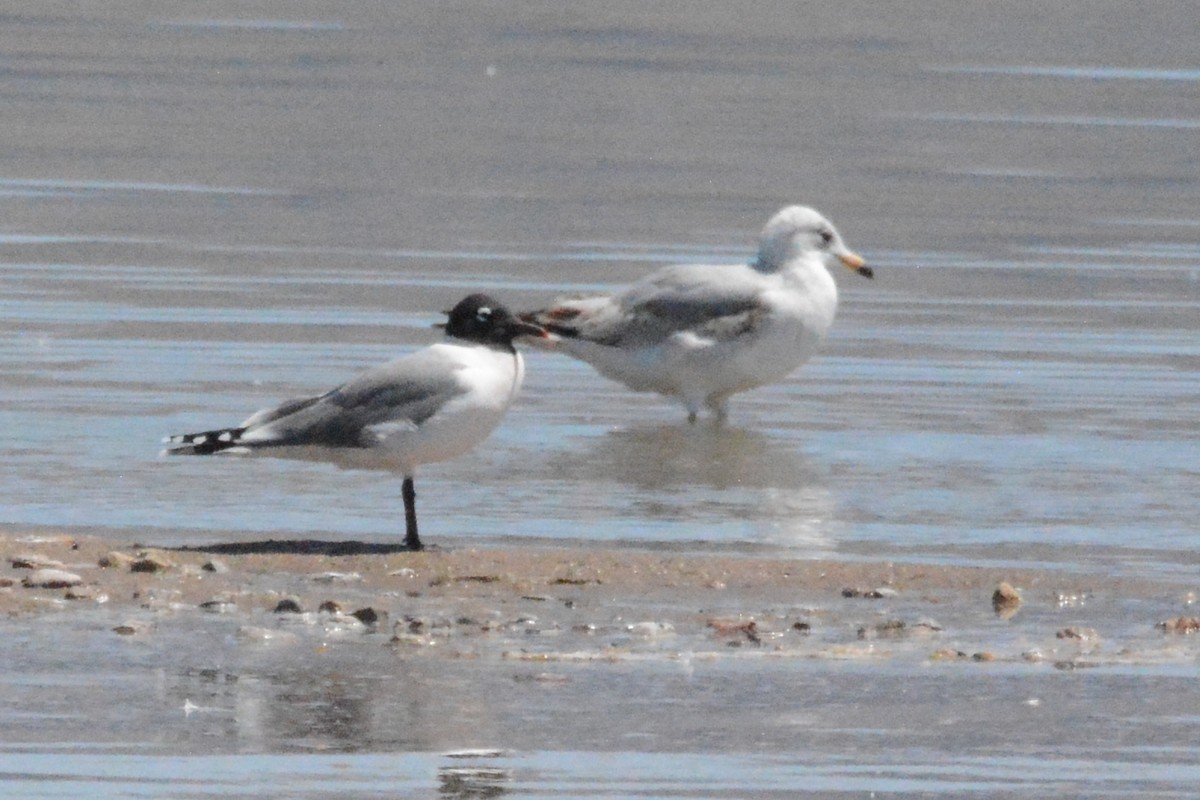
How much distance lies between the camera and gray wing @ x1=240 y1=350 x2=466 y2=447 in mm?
8336

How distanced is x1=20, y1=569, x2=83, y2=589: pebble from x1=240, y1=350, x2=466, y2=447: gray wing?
0.98 metres

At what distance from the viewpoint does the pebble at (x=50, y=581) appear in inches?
295

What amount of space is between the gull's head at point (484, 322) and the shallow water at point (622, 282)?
2.25ft

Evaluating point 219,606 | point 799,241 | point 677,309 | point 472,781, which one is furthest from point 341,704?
point 799,241

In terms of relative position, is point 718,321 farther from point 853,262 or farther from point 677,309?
point 853,262

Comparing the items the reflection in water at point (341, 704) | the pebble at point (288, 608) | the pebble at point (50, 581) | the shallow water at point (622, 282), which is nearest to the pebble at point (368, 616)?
the pebble at point (288, 608)

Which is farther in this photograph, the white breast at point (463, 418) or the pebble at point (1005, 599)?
the white breast at point (463, 418)

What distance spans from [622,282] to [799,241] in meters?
3.19

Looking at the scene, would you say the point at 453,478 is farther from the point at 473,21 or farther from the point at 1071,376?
the point at 473,21

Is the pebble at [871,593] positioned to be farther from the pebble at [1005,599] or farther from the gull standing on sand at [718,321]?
the gull standing on sand at [718,321]

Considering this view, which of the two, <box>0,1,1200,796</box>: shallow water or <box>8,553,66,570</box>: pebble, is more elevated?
<box>0,1,1200,796</box>: shallow water

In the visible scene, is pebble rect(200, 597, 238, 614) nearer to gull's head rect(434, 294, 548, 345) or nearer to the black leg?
the black leg

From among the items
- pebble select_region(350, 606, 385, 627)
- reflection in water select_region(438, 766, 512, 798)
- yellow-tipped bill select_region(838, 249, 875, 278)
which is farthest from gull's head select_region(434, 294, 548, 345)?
yellow-tipped bill select_region(838, 249, 875, 278)

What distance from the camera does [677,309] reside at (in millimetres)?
12258
